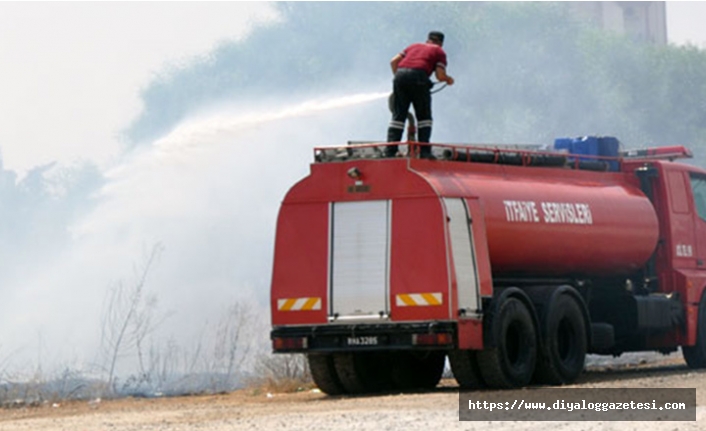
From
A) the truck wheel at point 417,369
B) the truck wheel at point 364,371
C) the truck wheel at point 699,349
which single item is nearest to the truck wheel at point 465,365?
the truck wheel at point 417,369

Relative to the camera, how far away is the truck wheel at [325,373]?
67.5 ft

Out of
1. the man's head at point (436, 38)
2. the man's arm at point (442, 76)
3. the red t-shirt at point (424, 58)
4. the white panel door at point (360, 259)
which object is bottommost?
the white panel door at point (360, 259)

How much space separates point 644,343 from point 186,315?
17.8 metres

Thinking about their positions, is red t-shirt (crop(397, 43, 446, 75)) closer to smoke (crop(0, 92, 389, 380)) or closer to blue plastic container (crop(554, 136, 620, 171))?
blue plastic container (crop(554, 136, 620, 171))

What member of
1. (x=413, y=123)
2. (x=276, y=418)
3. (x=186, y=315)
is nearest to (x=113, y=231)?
(x=186, y=315)

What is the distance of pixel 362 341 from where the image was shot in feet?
63.9

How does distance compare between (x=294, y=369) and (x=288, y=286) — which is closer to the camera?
(x=288, y=286)

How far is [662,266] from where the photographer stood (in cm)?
2430

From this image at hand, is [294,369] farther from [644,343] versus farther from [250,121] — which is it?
[250,121]

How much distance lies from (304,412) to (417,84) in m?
A: 5.27

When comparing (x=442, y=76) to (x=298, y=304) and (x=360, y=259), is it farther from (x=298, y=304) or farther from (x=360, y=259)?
(x=298, y=304)

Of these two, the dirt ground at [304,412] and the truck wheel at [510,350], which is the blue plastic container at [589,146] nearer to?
the dirt ground at [304,412]

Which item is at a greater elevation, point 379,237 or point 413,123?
point 413,123

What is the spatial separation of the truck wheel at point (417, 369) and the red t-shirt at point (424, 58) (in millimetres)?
3732
